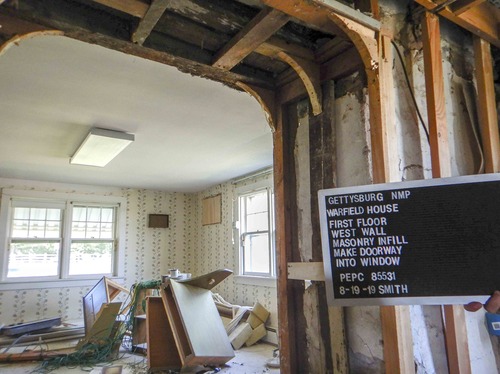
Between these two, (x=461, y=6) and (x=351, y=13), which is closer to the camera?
(x=351, y=13)

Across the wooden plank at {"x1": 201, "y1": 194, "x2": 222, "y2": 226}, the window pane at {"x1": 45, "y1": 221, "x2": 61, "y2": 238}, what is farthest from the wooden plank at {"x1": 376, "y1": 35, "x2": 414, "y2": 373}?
the window pane at {"x1": 45, "y1": 221, "x2": 61, "y2": 238}

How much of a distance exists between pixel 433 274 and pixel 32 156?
4.98 m

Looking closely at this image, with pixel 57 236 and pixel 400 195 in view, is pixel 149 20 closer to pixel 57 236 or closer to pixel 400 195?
pixel 400 195

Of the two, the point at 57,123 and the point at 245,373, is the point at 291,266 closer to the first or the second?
the point at 245,373

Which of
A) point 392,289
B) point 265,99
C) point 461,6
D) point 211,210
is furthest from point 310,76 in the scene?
point 211,210

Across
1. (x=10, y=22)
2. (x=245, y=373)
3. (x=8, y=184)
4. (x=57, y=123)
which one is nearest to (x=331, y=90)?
(x=10, y=22)

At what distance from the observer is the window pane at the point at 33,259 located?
5.91m

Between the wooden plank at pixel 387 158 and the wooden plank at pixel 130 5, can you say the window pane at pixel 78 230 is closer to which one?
the wooden plank at pixel 130 5

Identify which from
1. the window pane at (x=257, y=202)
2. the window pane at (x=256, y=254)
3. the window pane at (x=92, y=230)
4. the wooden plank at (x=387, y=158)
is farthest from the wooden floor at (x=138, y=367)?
the wooden plank at (x=387, y=158)

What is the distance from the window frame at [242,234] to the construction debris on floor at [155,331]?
43 centimetres

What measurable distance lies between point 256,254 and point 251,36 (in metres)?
4.51

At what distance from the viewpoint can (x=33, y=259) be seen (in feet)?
19.9

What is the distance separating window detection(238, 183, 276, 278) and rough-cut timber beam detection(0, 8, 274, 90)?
3490 mm

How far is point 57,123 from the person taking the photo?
3.49m
